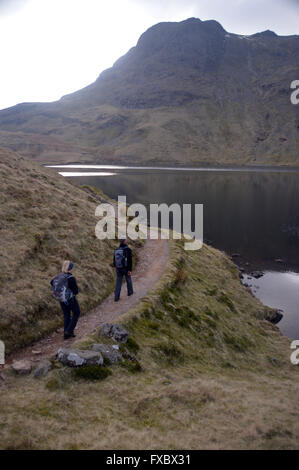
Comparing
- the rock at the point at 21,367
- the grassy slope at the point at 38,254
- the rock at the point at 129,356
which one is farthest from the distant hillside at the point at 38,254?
the rock at the point at 129,356

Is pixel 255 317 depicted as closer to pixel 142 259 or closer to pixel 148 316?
pixel 142 259

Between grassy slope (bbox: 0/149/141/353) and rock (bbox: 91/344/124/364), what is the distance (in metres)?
3.34

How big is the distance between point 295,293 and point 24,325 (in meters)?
30.8

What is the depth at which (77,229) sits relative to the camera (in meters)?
24.8

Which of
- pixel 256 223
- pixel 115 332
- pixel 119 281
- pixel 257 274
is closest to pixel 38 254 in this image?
pixel 119 281

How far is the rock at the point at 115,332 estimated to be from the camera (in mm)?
13703

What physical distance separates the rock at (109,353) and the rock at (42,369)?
190 cm

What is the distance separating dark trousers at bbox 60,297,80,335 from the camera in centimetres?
1302

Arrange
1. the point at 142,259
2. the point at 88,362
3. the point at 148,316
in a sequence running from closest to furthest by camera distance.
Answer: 1. the point at 88,362
2. the point at 148,316
3. the point at 142,259

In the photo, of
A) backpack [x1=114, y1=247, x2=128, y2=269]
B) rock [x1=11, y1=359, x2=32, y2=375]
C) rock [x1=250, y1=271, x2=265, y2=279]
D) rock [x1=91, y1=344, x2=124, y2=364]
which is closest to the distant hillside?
rock [x1=11, y1=359, x2=32, y2=375]

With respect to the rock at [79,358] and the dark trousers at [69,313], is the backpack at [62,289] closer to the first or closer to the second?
the dark trousers at [69,313]

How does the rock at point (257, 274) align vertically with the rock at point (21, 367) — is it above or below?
below

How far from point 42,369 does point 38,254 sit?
984cm
